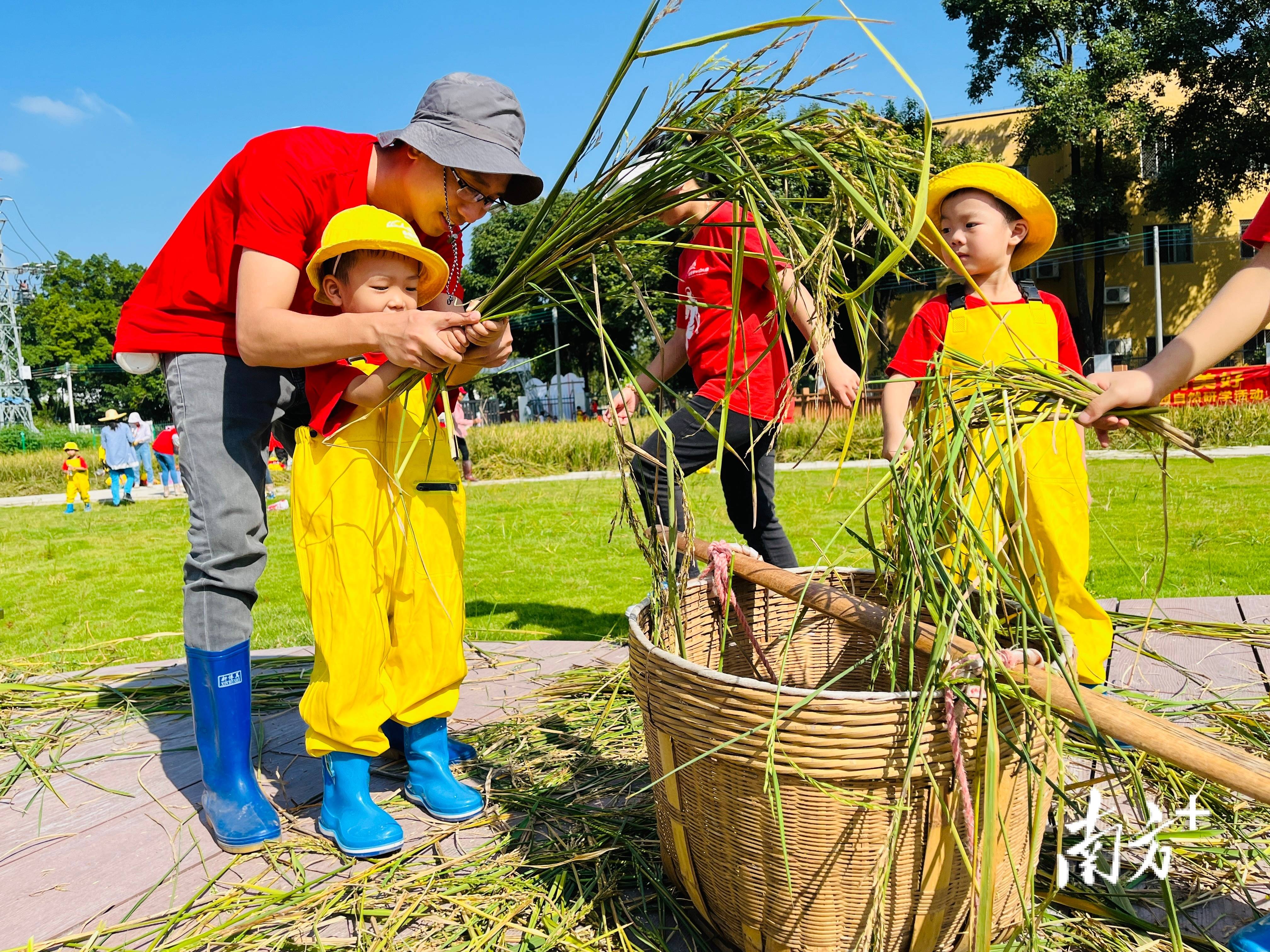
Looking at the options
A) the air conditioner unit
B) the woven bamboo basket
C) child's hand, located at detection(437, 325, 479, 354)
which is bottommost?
the woven bamboo basket

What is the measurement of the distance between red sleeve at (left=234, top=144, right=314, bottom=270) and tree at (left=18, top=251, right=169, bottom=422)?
4963 cm

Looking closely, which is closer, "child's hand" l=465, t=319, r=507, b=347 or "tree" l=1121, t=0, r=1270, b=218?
"child's hand" l=465, t=319, r=507, b=347

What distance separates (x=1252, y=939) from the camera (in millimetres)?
1498

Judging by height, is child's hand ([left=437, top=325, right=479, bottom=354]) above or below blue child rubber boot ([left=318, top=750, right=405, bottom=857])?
above

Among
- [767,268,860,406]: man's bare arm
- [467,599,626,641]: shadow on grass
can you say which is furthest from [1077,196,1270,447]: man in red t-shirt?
[467,599,626,641]: shadow on grass

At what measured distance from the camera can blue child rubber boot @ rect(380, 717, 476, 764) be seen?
8.13ft

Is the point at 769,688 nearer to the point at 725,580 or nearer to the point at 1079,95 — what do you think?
the point at 725,580

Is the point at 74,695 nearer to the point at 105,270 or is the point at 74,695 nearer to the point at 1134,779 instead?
the point at 1134,779

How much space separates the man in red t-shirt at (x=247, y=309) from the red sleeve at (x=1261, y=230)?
4.81 ft

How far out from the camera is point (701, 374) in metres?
3.04

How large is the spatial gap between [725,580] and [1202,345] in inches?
41.1

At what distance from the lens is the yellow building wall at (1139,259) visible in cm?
2870

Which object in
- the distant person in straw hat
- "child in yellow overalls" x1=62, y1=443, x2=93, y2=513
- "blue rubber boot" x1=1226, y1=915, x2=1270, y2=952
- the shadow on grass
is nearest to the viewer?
"blue rubber boot" x1=1226, y1=915, x2=1270, y2=952

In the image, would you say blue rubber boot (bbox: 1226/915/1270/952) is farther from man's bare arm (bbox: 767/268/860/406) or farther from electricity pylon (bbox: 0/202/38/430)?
electricity pylon (bbox: 0/202/38/430)
